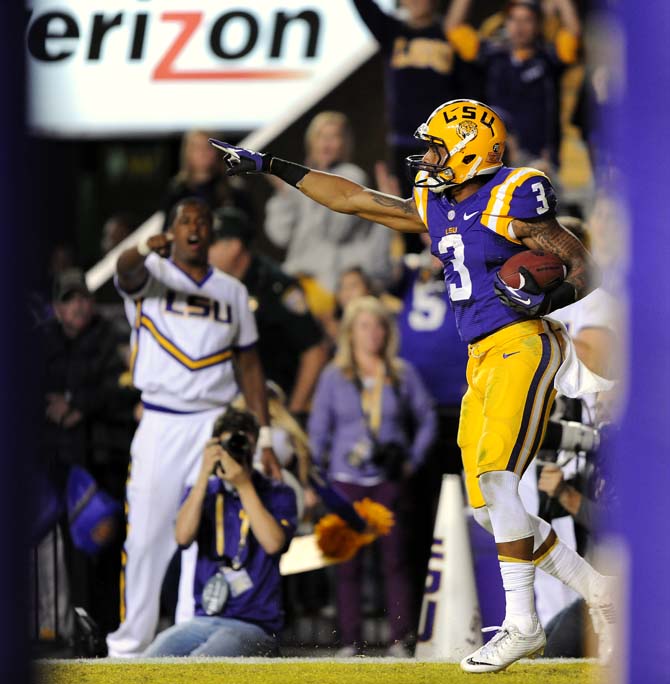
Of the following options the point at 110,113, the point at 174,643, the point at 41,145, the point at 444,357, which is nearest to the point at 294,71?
the point at 110,113

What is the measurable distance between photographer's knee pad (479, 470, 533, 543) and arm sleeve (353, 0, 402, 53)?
2968 mm

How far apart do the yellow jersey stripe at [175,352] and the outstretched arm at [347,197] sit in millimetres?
1756

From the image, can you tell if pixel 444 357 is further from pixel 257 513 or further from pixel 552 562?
pixel 552 562

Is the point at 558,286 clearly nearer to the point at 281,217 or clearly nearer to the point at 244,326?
the point at 244,326

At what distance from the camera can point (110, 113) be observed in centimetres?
635

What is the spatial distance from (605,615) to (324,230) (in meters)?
2.54

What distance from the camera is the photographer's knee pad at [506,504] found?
3.94 meters

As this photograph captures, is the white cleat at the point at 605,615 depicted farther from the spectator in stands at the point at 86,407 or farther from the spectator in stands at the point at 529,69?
the spectator in stands at the point at 529,69

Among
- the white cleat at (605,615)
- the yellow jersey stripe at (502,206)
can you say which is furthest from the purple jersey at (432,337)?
the yellow jersey stripe at (502,206)

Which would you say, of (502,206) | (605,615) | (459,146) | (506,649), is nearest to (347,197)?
(459,146)

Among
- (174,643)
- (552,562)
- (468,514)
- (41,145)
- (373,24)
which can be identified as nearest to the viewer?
(41,145)

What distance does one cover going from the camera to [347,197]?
4.32 m

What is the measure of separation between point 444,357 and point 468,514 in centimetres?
73

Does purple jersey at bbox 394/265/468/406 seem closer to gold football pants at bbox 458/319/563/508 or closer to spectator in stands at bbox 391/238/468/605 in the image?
spectator in stands at bbox 391/238/468/605
